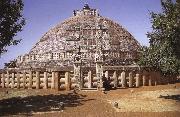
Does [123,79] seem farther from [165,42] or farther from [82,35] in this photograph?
[82,35]

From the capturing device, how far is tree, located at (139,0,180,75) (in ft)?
52.0

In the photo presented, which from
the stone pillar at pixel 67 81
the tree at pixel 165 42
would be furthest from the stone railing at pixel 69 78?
the tree at pixel 165 42

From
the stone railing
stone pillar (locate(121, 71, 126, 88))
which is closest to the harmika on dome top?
the stone railing

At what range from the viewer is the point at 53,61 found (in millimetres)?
41031

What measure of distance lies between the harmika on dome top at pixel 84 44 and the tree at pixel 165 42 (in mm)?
19936

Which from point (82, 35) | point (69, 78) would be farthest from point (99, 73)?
point (82, 35)

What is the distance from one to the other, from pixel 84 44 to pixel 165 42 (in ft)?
84.1

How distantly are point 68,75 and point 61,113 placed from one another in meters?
10.4

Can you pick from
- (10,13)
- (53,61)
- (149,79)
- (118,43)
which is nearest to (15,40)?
(10,13)

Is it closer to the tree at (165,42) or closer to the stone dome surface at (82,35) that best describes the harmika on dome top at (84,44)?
the stone dome surface at (82,35)

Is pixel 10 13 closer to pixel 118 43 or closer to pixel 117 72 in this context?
pixel 117 72

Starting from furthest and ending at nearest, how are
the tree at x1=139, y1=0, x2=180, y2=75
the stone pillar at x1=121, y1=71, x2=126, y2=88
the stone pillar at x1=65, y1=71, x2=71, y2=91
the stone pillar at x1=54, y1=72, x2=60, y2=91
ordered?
the stone pillar at x1=121, y1=71, x2=126, y2=88 → the stone pillar at x1=54, y1=72, x2=60, y2=91 → the stone pillar at x1=65, y1=71, x2=71, y2=91 → the tree at x1=139, y1=0, x2=180, y2=75

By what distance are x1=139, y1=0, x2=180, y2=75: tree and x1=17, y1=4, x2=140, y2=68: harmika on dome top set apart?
1994cm

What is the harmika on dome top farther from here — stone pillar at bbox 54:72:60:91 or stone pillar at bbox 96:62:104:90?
stone pillar at bbox 96:62:104:90
